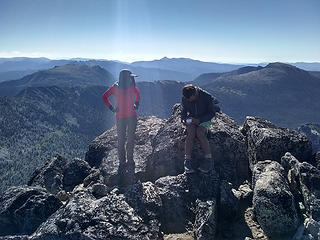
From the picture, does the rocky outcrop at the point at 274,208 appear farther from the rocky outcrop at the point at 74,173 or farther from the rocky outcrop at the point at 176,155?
the rocky outcrop at the point at 74,173

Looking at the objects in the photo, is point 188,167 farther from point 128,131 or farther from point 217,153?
point 128,131

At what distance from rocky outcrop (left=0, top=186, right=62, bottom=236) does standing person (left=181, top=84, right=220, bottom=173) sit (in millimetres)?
7380

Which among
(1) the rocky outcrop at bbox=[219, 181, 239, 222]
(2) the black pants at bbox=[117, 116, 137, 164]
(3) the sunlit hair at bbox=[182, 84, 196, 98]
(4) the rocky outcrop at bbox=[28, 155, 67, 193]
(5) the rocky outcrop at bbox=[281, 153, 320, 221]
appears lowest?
(4) the rocky outcrop at bbox=[28, 155, 67, 193]

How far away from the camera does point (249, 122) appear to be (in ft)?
68.8

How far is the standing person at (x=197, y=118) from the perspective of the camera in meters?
15.6

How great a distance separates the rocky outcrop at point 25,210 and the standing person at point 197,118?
738cm

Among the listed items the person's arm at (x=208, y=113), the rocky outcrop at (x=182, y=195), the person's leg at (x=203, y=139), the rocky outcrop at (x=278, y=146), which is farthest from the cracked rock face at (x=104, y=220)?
the rocky outcrop at (x=278, y=146)

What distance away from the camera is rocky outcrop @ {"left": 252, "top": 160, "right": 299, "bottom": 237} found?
12.2 meters

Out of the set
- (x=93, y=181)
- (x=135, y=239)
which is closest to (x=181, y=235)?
(x=135, y=239)

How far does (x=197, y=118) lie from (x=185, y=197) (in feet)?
13.7

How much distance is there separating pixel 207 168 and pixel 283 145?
5.47m

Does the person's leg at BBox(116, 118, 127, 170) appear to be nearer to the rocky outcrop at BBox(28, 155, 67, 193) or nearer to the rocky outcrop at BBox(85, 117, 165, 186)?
the rocky outcrop at BBox(85, 117, 165, 186)

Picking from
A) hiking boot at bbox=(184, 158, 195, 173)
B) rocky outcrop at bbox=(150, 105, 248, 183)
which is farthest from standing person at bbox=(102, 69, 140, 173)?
hiking boot at bbox=(184, 158, 195, 173)

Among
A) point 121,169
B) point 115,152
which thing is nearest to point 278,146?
point 121,169
